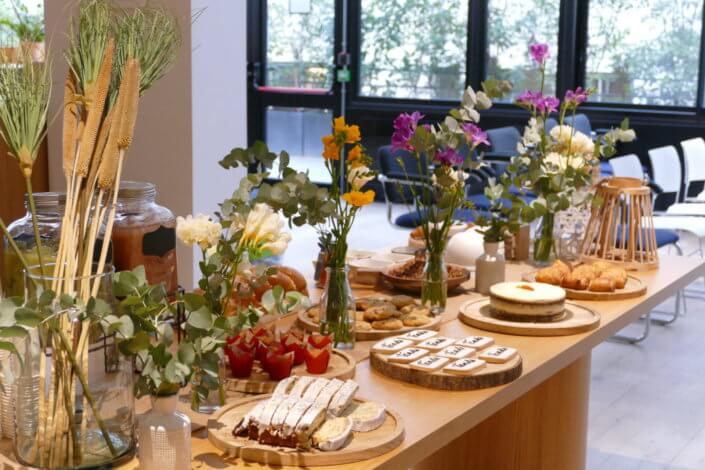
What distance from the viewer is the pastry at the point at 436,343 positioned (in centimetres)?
209

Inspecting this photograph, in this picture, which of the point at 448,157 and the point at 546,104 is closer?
the point at 448,157

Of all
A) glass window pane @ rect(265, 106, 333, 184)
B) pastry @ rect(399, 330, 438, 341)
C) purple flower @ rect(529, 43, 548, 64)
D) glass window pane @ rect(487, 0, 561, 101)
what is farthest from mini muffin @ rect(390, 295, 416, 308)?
glass window pane @ rect(265, 106, 333, 184)

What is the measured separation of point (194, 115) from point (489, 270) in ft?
5.23

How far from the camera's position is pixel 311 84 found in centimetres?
1090

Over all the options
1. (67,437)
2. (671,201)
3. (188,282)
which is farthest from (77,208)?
(671,201)

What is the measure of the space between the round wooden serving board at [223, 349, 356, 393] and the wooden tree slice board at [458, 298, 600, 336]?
46cm

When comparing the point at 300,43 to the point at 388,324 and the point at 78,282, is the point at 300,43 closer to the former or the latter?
the point at 388,324

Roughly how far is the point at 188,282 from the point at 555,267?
156 cm

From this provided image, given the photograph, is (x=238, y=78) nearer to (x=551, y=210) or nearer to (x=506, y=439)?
(x=551, y=210)

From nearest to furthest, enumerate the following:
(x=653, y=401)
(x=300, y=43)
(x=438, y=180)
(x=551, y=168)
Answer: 1. (x=438, y=180)
2. (x=551, y=168)
3. (x=653, y=401)
4. (x=300, y=43)

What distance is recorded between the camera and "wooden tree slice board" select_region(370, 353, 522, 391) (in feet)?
6.36

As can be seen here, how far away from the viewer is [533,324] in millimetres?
2389

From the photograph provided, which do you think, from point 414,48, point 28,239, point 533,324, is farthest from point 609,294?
point 414,48

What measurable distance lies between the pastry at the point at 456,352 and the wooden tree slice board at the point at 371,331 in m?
0.24
